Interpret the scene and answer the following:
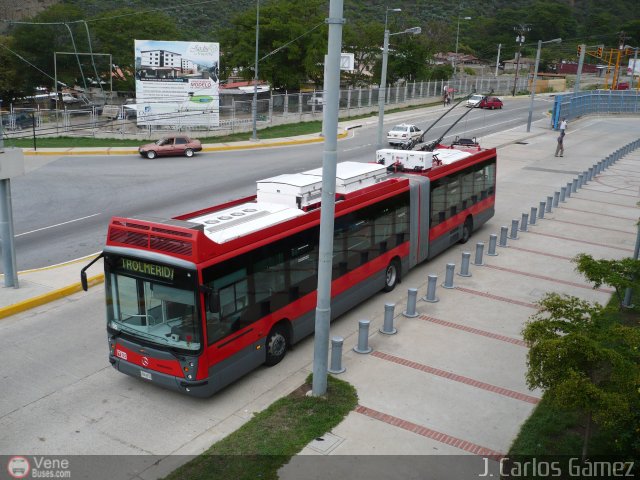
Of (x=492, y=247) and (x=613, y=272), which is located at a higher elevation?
(x=613, y=272)

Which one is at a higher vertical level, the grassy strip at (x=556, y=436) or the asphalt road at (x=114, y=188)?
the grassy strip at (x=556, y=436)

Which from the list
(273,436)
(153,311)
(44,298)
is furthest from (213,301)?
(44,298)

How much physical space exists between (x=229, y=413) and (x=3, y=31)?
296 ft

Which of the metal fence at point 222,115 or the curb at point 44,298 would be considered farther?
the metal fence at point 222,115

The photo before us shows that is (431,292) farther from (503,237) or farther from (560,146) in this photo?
(560,146)

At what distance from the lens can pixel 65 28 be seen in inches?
2461

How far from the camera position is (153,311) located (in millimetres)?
9734

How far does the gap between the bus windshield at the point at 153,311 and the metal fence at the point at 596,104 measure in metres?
46.9

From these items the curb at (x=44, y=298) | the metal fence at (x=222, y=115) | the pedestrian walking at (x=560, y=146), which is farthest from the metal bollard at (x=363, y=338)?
the pedestrian walking at (x=560, y=146)

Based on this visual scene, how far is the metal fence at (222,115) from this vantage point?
41469 mm

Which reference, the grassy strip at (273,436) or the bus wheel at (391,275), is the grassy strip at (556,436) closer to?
the grassy strip at (273,436)

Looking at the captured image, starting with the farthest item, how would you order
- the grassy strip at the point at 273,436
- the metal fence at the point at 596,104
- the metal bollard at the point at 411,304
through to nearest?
the metal fence at the point at 596,104, the metal bollard at the point at 411,304, the grassy strip at the point at 273,436

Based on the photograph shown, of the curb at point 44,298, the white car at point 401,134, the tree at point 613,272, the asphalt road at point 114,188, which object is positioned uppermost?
the tree at point 613,272

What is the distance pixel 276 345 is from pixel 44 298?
5.69m
